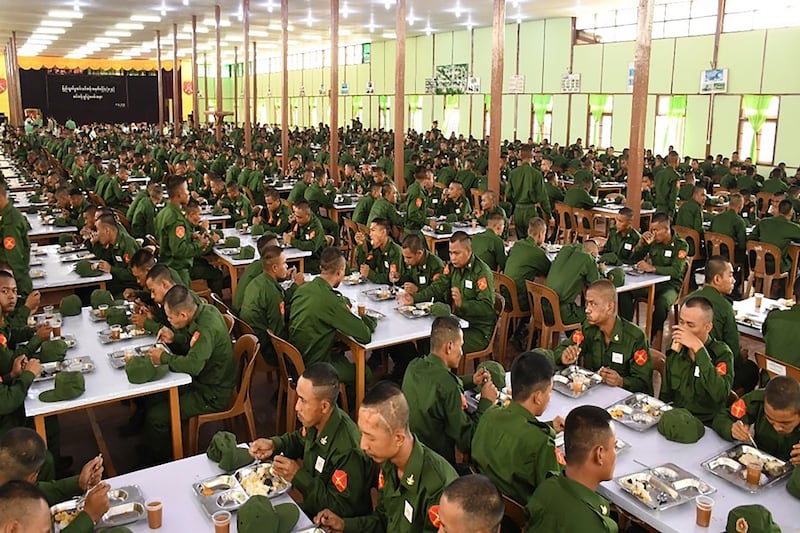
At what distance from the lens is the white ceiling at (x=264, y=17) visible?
20000 millimetres

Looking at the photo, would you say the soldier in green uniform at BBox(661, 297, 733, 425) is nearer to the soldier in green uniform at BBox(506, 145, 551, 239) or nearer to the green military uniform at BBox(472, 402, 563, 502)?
the green military uniform at BBox(472, 402, 563, 502)

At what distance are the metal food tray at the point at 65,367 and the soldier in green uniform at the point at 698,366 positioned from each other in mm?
3801

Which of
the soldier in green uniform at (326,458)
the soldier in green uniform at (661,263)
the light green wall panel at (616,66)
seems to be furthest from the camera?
the light green wall panel at (616,66)

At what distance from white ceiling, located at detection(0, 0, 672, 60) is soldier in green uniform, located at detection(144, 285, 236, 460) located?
16146 mm

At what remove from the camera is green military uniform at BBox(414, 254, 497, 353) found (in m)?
6.25

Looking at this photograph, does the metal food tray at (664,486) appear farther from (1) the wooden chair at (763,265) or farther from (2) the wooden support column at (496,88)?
(2) the wooden support column at (496,88)

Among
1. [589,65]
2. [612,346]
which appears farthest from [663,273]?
[589,65]

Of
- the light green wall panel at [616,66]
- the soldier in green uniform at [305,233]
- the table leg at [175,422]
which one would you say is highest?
the light green wall panel at [616,66]

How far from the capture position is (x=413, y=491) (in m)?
3.14

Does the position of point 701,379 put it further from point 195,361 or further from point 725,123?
point 725,123

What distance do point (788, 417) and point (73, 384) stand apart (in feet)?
13.1

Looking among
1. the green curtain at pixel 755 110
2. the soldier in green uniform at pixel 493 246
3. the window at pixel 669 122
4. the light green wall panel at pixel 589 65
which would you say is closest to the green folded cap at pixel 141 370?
the soldier in green uniform at pixel 493 246

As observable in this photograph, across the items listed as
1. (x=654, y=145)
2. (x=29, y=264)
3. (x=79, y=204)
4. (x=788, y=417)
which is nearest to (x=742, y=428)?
(x=788, y=417)

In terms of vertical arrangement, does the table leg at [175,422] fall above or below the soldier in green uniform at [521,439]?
below
